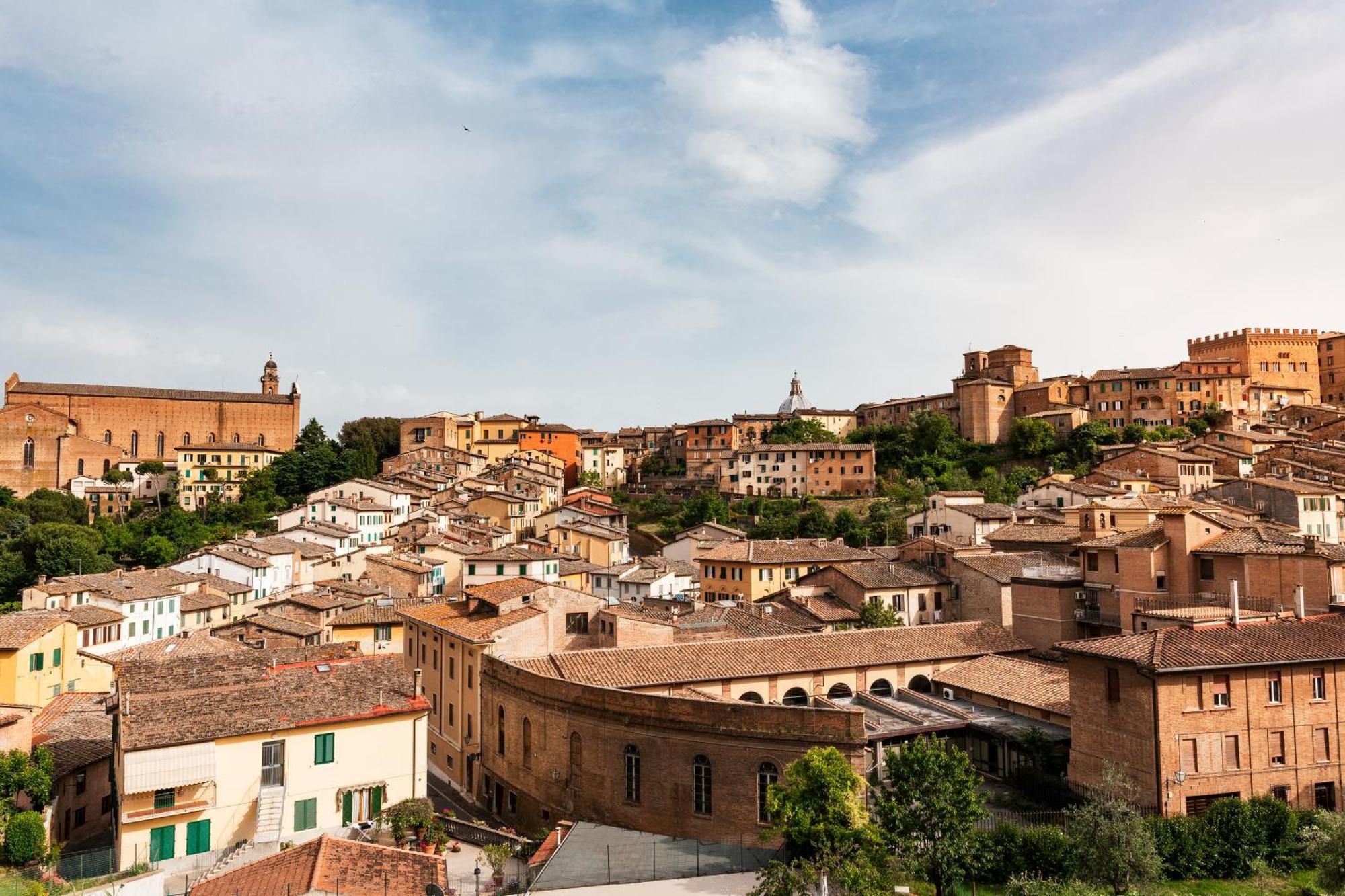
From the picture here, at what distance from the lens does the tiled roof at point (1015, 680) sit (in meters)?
26.8

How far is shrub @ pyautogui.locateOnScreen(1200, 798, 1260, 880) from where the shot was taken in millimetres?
20516

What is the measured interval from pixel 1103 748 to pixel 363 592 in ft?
119

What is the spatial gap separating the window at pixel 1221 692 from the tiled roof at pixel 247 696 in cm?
1937

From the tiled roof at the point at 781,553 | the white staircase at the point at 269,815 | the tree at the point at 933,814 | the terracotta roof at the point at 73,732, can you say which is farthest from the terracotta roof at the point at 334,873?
the tiled roof at the point at 781,553

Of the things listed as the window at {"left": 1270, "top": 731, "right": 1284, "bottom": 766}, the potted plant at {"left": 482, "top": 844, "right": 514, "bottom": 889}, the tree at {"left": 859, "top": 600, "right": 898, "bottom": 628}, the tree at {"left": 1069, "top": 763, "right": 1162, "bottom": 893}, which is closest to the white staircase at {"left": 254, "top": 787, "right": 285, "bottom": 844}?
the potted plant at {"left": 482, "top": 844, "right": 514, "bottom": 889}

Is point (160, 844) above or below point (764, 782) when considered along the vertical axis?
below

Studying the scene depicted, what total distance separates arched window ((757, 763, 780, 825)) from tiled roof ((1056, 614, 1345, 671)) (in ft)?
26.9

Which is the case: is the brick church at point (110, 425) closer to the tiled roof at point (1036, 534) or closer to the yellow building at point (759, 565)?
the yellow building at point (759, 565)

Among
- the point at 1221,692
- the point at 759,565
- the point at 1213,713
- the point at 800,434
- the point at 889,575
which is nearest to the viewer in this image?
the point at 1213,713

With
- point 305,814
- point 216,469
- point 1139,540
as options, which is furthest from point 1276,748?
point 216,469

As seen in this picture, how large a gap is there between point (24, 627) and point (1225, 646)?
125 ft

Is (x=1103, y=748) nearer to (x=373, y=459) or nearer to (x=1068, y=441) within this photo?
(x=1068, y=441)

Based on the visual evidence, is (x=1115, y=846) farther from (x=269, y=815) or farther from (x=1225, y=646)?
(x=269, y=815)

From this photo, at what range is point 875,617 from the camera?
38406mm
